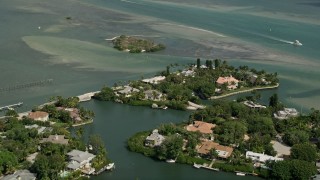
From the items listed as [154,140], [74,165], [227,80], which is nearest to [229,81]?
[227,80]

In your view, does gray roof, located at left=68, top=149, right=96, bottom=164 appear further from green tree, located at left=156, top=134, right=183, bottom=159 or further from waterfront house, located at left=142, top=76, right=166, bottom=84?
waterfront house, located at left=142, top=76, right=166, bottom=84

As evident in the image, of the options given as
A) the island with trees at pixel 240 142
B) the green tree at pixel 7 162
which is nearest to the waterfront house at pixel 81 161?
the green tree at pixel 7 162

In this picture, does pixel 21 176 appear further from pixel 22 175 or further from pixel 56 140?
pixel 56 140

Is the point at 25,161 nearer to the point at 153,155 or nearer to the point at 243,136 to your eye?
the point at 153,155

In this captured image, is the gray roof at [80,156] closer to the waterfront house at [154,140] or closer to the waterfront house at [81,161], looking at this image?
the waterfront house at [81,161]

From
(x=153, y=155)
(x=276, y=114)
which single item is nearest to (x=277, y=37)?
(x=276, y=114)

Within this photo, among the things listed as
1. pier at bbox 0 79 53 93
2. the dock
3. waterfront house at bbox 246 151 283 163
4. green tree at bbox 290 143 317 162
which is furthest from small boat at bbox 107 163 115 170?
pier at bbox 0 79 53 93
